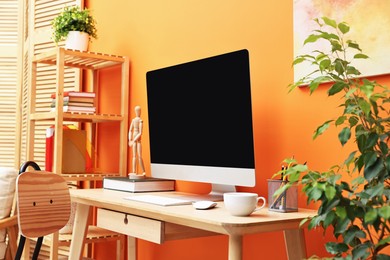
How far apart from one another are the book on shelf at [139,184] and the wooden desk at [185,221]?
0.25 feet

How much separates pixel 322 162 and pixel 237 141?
329mm

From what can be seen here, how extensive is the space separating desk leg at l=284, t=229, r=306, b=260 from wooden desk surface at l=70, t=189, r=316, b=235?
3.1 inches

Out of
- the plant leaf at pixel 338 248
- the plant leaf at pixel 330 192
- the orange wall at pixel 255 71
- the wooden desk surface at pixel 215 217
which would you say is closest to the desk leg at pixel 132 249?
the orange wall at pixel 255 71

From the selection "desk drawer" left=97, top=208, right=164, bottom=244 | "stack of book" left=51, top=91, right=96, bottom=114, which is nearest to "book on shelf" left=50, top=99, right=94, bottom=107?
"stack of book" left=51, top=91, right=96, bottom=114

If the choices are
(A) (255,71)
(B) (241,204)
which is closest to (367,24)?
(A) (255,71)

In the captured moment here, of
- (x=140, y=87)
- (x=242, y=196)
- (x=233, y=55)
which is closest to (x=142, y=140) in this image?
(x=140, y=87)

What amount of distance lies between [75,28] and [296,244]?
1.94 m

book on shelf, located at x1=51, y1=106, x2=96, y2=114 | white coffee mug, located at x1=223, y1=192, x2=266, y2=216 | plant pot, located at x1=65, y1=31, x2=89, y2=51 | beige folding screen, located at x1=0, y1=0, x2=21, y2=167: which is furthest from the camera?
beige folding screen, located at x1=0, y1=0, x2=21, y2=167

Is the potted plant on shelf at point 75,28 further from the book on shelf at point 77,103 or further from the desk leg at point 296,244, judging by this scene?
the desk leg at point 296,244

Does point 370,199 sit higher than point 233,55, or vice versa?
point 233,55

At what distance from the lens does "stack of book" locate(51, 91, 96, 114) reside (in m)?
3.01

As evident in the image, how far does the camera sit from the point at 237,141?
2.08 meters

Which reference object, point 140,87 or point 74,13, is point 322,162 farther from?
point 74,13

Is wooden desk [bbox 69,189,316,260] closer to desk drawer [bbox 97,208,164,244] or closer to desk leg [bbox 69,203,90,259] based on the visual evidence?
desk drawer [bbox 97,208,164,244]
